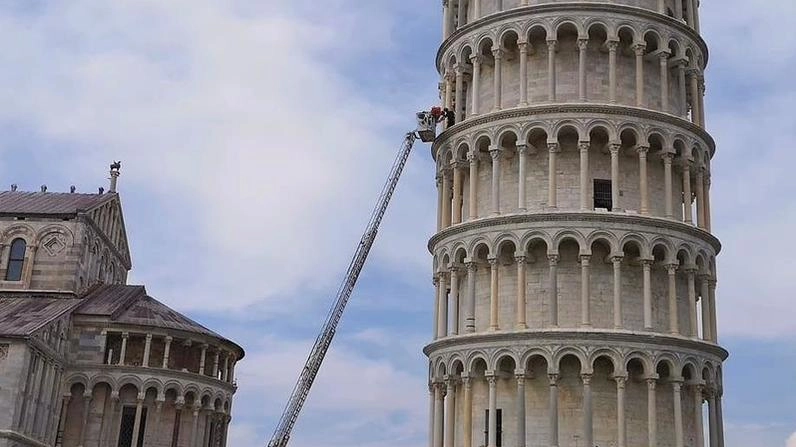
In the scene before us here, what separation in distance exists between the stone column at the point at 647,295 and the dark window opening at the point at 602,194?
2.53 m

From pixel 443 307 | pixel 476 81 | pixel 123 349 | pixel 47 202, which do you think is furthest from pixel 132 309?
pixel 476 81

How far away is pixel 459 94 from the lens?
38438 mm

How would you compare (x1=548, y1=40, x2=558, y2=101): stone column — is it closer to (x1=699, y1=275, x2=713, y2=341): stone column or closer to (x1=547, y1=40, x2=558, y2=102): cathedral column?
(x1=547, y1=40, x2=558, y2=102): cathedral column

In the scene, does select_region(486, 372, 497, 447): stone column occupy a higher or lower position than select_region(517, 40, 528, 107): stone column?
lower

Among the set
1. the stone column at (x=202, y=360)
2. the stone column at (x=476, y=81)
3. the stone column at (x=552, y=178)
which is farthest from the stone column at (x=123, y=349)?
the stone column at (x=552, y=178)

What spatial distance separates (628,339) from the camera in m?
32.6

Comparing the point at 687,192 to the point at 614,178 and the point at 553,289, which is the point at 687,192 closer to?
the point at 614,178

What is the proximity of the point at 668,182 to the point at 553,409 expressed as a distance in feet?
30.5

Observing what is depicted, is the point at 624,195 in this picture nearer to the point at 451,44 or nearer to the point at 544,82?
the point at 544,82

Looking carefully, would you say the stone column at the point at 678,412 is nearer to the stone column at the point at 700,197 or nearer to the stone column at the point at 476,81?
the stone column at the point at 700,197

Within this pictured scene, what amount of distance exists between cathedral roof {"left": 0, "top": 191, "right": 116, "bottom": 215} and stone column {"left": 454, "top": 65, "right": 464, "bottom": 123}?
2393cm

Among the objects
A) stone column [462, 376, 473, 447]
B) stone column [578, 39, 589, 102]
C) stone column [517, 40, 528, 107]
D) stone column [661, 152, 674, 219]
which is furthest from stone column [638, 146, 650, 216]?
stone column [462, 376, 473, 447]

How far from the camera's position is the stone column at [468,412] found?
33.7 m

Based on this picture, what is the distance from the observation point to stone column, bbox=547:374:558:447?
105 feet
